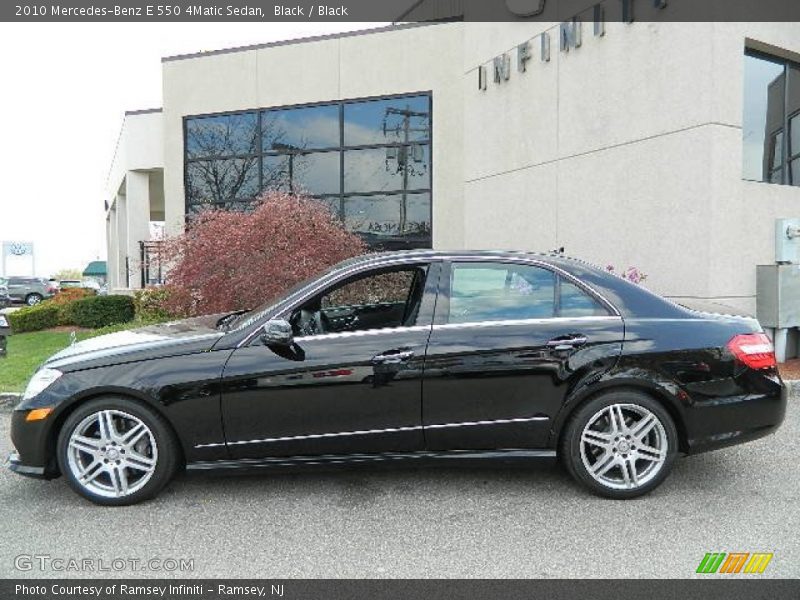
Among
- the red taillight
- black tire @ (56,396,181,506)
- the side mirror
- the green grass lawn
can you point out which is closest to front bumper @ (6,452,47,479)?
black tire @ (56,396,181,506)

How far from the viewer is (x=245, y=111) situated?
42.4 feet

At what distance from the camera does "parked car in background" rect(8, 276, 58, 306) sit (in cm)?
3325

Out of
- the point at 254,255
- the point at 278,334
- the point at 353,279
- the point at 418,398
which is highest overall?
the point at 254,255

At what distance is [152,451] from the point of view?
339cm

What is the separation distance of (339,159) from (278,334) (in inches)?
380

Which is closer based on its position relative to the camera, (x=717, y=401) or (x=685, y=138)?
(x=717, y=401)

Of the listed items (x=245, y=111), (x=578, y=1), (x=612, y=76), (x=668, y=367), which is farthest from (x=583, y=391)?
(x=245, y=111)

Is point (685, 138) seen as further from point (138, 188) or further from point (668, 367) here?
point (138, 188)

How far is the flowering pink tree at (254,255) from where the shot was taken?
7.33 metres

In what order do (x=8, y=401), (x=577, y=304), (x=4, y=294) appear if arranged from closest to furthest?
(x=577, y=304)
(x=8, y=401)
(x=4, y=294)

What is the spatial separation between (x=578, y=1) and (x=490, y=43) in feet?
6.53

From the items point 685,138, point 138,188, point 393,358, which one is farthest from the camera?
point 138,188

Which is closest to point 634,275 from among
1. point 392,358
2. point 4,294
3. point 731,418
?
point 731,418
